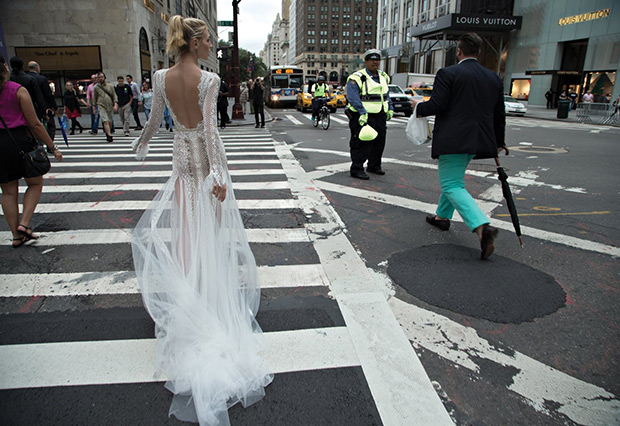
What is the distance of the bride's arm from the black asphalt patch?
183 centimetres

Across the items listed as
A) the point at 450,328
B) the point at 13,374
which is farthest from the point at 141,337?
the point at 450,328

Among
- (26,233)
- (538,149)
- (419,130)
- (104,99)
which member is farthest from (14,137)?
(538,149)

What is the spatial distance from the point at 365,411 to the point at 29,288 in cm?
303

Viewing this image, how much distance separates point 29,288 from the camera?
350cm

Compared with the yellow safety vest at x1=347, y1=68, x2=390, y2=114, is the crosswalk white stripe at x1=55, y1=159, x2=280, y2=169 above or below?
below

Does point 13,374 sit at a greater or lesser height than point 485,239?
lesser

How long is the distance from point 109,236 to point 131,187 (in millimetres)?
2388

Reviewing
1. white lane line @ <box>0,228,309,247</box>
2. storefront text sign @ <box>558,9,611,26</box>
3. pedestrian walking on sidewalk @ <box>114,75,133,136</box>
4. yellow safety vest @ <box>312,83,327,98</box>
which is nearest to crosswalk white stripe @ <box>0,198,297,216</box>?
white lane line @ <box>0,228,309,247</box>

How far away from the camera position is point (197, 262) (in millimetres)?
2660

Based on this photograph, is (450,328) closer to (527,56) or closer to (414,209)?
(414,209)

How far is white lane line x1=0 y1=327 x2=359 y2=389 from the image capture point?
7.84 ft

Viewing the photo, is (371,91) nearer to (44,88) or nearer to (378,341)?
(378,341)

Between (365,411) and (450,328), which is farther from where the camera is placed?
(450,328)

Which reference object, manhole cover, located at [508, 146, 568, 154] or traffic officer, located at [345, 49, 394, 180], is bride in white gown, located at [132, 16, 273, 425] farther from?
manhole cover, located at [508, 146, 568, 154]
